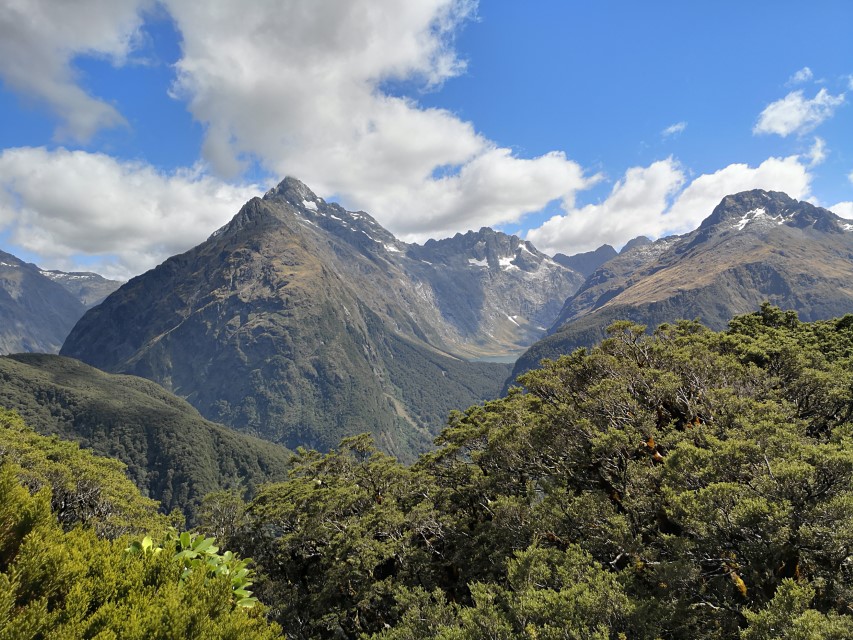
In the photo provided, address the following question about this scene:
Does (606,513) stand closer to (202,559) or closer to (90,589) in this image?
(202,559)

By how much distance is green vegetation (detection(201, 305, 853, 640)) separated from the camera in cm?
1742

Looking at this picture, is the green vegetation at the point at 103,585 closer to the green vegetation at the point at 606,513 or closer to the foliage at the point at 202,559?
the foliage at the point at 202,559

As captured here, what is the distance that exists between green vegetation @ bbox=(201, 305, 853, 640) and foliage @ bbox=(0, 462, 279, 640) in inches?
493

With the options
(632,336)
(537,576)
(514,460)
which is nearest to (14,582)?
(537,576)

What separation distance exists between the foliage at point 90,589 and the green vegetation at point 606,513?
12517 millimetres

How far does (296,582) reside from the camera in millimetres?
44656

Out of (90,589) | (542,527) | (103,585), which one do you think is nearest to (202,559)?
(103,585)

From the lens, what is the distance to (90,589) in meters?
9.67

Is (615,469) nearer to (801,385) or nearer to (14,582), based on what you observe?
(801,385)

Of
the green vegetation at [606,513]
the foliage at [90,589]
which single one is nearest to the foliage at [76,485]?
the green vegetation at [606,513]

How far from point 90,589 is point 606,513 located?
22.7 metres

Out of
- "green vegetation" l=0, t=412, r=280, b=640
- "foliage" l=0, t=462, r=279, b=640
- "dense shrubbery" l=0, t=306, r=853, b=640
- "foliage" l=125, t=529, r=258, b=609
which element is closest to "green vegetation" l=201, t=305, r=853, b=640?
"dense shrubbery" l=0, t=306, r=853, b=640

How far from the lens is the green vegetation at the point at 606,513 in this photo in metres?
17.4

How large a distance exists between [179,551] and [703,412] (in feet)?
108
